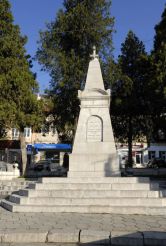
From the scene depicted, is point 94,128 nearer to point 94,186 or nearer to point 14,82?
point 94,186

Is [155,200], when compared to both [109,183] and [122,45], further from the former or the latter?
[122,45]

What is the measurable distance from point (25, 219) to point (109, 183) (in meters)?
A: 3.75

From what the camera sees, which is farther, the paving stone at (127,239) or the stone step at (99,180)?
the stone step at (99,180)

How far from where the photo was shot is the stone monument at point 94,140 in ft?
46.6

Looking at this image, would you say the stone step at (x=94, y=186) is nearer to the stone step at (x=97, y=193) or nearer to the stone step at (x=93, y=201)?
the stone step at (x=97, y=193)

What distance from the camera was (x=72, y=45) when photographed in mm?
31219

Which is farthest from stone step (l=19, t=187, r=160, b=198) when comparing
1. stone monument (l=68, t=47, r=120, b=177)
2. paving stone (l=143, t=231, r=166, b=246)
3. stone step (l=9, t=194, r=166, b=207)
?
paving stone (l=143, t=231, r=166, b=246)

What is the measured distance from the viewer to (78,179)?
12.9 meters

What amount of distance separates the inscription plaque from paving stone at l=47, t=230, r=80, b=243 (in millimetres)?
7395

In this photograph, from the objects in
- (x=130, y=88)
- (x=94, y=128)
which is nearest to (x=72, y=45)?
(x=130, y=88)

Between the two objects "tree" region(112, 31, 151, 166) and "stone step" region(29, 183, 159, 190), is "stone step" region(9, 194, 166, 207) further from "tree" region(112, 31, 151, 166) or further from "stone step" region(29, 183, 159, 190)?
"tree" region(112, 31, 151, 166)

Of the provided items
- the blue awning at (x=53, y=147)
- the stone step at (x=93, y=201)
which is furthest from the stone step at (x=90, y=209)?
the blue awning at (x=53, y=147)

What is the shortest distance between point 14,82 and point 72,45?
6.70 m

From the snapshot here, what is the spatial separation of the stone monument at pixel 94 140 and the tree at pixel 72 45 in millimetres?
14601
